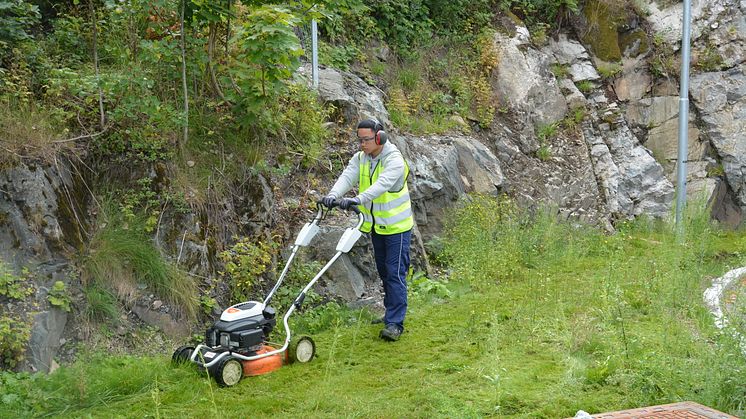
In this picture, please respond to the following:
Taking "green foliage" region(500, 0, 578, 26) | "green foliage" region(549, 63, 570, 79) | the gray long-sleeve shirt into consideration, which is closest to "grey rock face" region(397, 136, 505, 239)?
the gray long-sleeve shirt

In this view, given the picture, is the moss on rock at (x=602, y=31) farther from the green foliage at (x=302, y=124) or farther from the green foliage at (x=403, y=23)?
the green foliage at (x=302, y=124)

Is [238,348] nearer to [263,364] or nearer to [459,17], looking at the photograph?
[263,364]

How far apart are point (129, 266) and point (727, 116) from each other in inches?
477

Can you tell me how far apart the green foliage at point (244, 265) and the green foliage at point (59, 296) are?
155cm

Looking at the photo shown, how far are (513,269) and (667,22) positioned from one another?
8296mm

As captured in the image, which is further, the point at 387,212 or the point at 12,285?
the point at 387,212

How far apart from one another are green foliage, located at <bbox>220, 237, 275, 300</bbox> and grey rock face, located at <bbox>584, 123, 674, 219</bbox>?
7.87 metres

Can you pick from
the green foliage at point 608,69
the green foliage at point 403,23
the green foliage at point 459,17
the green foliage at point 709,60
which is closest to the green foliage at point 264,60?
the green foliage at point 403,23

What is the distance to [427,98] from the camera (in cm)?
1198

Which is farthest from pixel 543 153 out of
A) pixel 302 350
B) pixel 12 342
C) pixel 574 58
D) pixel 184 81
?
pixel 12 342

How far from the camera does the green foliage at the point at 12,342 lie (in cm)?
541

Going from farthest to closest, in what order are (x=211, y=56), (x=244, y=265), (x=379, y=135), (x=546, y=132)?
(x=546, y=132) < (x=211, y=56) < (x=244, y=265) < (x=379, y=135)

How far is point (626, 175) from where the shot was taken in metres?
13.5

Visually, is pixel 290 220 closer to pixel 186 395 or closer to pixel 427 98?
pixel 186 395
